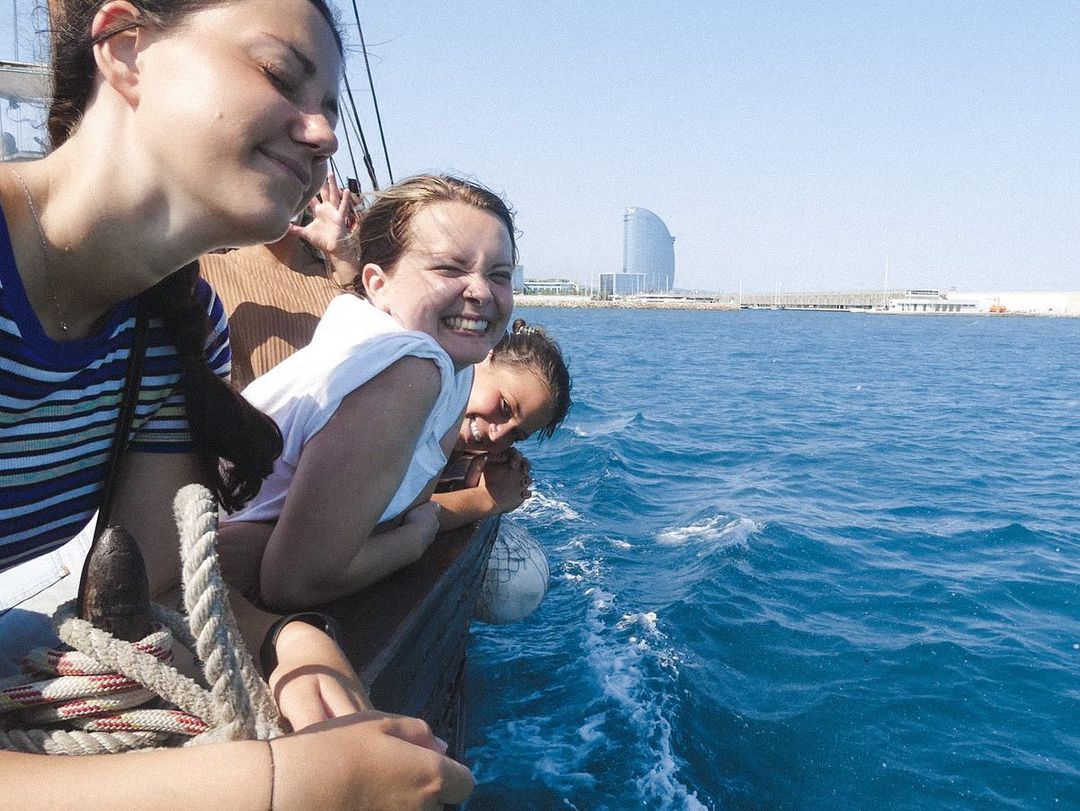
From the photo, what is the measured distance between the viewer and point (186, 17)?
1.07 metres

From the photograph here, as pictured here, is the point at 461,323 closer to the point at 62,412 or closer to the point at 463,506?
the point at 463,506

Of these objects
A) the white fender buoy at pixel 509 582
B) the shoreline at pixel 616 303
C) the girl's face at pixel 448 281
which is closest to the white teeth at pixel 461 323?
the girl's face at pixel 448 281

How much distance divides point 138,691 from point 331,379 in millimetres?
796

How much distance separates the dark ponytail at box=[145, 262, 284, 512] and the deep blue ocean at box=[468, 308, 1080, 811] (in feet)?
6.99

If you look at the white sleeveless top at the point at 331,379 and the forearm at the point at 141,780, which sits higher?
the white sleeveless top at the point at 331,379

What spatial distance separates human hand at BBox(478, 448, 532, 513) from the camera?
113 inches

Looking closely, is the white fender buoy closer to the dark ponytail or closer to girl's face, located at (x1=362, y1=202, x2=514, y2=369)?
girl's face, located at (x1=362, y1=202, x2=514, y2=369)

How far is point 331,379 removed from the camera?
5.37ft

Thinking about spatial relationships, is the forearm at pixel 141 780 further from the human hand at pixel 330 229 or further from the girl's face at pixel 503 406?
the human hand at pixel 330 229

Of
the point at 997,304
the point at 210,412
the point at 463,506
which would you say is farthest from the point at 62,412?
the point at 997,304

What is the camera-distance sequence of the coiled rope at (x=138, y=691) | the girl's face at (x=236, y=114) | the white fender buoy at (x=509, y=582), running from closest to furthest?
the coiled rope at (x=138, y=691), the girl's face at (x=236, y=114), the white fender buoy at (x=509, y=582)

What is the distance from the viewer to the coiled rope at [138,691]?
3.02 feet

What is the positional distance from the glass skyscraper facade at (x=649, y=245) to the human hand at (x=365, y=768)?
7241 inches

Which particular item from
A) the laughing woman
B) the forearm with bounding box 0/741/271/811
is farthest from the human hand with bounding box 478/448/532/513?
the forearm with bounding box 0/741/271/811
